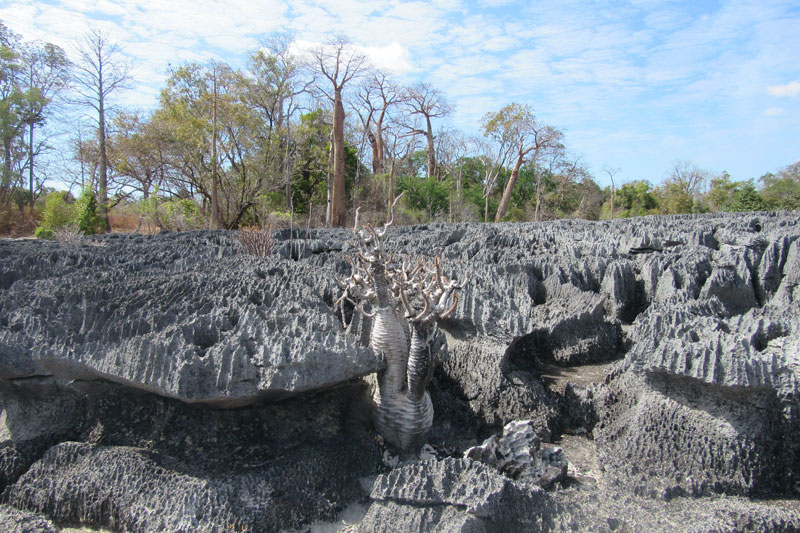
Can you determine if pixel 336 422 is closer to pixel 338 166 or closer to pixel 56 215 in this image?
pixel 338 166

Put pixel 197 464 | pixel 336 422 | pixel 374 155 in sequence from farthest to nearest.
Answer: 1. pixel 374 155
2. pixel 336 422
3. pixel 197 464

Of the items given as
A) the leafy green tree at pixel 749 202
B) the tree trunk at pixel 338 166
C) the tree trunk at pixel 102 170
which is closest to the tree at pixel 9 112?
the tree trunk at pixel 102 170

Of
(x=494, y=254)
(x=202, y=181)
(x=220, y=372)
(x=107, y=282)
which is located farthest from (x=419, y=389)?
(x=202, y=181)

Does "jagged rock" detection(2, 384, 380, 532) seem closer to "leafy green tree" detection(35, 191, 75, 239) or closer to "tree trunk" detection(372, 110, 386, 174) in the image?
"leafy green tree" detection(35, 191, 75, 239)

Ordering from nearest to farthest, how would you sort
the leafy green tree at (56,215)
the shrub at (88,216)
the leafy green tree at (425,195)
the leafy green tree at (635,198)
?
the shrub at (88,216) → the leafy green tree at (56,215) → the leafy green tree at (425,195) → the leafy green tree at (635,198)

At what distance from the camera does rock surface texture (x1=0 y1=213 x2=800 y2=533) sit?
2.53 metres

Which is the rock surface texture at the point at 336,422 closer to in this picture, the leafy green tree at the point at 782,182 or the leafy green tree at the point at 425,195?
the leafy green tree at the point at 425,195

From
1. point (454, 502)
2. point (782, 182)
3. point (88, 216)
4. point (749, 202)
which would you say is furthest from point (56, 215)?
point (782, 182)

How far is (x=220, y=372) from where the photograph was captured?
2691 mm

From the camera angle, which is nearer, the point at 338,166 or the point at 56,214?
the point at 56,214

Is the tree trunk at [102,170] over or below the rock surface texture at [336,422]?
over

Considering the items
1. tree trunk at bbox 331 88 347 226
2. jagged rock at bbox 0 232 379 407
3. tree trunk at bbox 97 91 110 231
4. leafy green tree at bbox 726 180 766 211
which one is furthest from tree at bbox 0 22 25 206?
leafy green tree at bbox 726 180 766 211

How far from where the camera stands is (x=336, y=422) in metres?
3.32

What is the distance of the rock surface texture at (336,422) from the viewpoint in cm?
253
